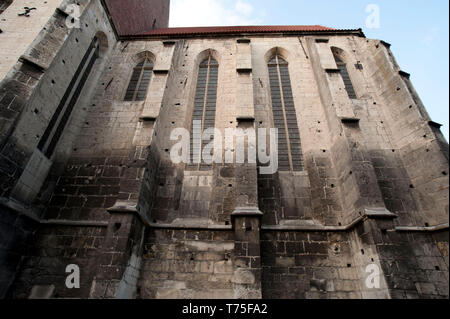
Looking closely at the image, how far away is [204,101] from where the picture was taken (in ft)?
27.3

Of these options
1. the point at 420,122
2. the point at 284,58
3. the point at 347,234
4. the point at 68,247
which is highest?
the point at 284,58

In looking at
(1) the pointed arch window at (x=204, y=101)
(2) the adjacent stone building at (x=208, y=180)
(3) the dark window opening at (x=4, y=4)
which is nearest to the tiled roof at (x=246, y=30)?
(1) the pointed arch window at (x=204, y=101)

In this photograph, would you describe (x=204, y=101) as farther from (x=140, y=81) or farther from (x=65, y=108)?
(x=65, y=108)

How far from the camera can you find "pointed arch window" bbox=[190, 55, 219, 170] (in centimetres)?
722

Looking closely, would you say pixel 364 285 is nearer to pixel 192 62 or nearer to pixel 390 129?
pixel 390 129

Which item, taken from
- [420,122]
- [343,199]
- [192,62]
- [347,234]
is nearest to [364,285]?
[347,234]

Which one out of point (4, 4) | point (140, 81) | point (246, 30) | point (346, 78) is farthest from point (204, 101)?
point (4, 4)

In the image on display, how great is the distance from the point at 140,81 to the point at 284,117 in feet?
19.7

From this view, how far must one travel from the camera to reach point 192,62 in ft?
30.7

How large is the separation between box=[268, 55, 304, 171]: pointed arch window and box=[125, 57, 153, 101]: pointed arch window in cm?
509

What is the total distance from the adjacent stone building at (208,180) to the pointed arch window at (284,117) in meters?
0.05

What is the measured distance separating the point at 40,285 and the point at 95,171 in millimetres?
3034

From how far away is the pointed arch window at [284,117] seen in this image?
7.01m

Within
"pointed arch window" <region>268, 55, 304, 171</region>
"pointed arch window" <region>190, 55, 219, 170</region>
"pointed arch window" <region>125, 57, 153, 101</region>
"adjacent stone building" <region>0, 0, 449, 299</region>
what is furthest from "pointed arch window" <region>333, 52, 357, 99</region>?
"pointed arch window" <region>125, 57, 153, 101</region>
